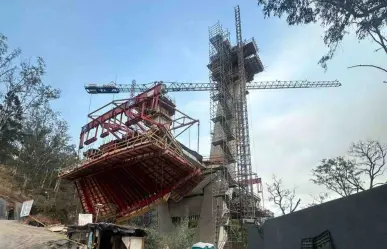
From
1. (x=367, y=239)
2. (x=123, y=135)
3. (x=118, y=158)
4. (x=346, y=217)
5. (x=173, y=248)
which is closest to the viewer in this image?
(x=367, y=239)

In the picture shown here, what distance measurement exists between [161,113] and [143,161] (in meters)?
7.44

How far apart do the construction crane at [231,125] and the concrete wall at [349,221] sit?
1922 centimetres

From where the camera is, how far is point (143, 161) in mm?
29406

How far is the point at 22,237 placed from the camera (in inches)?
597


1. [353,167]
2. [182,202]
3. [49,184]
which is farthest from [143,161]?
[353,167]

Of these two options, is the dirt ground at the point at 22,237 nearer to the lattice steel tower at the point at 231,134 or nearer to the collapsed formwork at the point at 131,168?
the collapsed formwork at the point at 131,168

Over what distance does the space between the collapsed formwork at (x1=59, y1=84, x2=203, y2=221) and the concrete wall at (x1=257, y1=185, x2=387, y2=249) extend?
17.5 m

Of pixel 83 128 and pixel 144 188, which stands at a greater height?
pixel 83 128

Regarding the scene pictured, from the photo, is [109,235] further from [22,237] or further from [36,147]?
[36,147]

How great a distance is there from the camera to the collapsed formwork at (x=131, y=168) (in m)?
29.0

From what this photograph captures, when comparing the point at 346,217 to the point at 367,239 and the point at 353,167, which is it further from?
the point at 353,167

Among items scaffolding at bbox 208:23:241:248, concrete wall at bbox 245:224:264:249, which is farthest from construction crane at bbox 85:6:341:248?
concrete wall at bbox 245:224:264:249

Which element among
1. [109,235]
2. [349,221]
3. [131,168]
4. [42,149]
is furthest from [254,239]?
[42,149]

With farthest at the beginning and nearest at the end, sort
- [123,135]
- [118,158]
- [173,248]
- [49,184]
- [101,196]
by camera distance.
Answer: [49,184]
[101,196]
[123,135]
[118,158]
[173,248]
